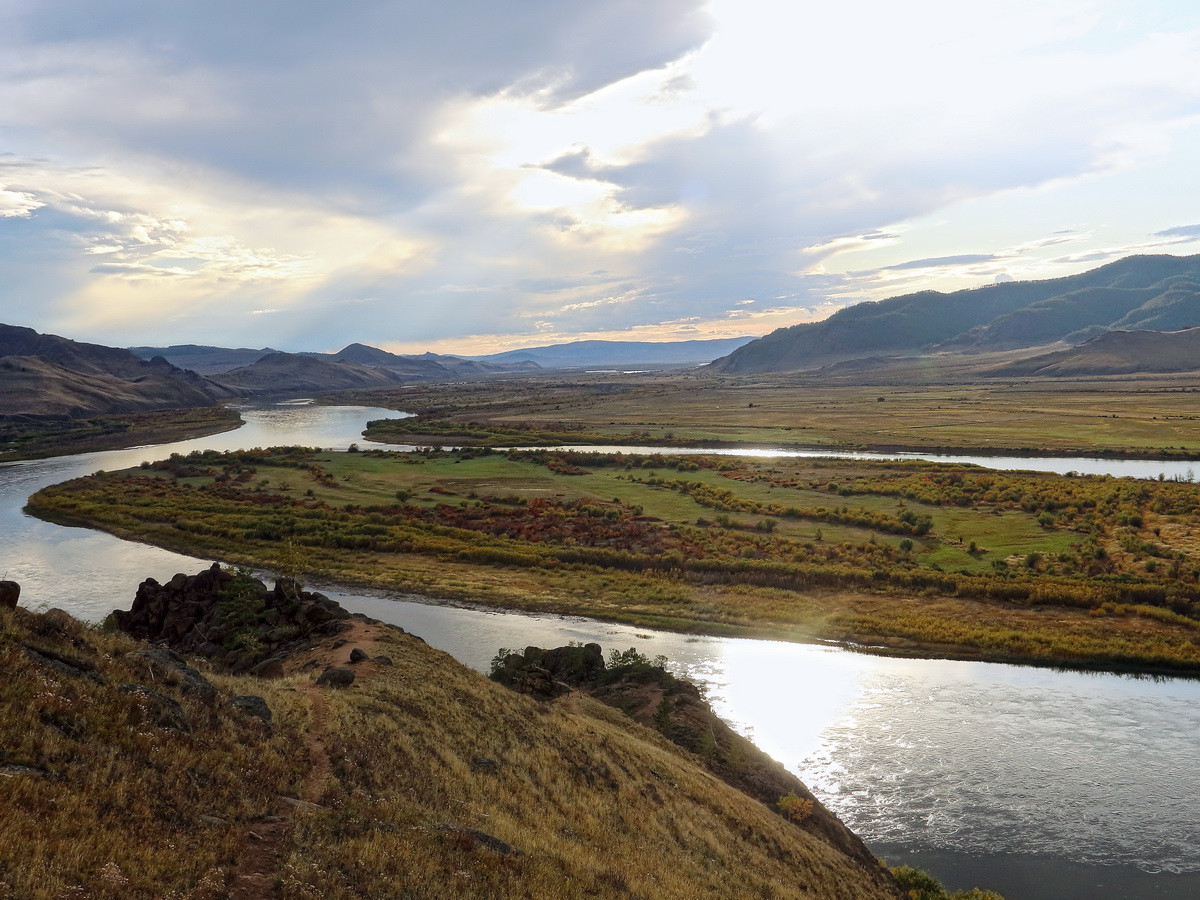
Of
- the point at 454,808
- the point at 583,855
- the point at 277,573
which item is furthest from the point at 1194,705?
the point at 277,573

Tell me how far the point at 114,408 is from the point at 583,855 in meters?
233

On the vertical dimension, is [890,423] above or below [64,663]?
above

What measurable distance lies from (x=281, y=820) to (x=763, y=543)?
138 ft

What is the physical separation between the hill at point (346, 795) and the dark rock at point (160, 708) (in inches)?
1.7

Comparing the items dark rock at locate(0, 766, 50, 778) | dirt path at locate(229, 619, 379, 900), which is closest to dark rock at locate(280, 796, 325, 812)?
dirt path at locate(229, 619, 379, 900)

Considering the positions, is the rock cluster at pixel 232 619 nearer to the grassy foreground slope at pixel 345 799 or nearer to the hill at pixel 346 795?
the hill at pixel 346 795

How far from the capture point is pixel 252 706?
575 inches

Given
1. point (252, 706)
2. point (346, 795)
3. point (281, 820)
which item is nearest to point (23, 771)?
point (281, 820)

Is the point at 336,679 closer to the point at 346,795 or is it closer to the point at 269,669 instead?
the point at 269,669

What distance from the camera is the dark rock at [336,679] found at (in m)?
19.1

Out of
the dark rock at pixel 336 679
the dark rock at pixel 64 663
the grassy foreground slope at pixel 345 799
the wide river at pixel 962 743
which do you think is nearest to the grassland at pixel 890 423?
the wide river at pixel 962 743

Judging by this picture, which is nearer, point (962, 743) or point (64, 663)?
point (64, 663)

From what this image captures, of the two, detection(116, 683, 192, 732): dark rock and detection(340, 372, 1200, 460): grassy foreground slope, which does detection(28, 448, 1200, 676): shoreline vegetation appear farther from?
detection(116, 683, 192, 732): dark rock

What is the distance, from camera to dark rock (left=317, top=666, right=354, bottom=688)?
19.1m
